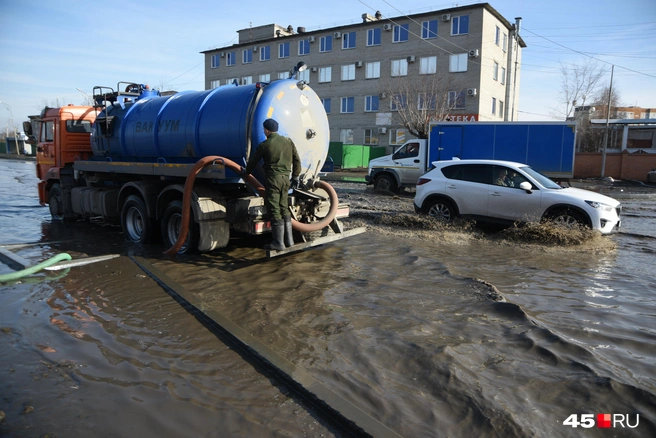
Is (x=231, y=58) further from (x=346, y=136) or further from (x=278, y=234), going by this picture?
(x=278, y=234)

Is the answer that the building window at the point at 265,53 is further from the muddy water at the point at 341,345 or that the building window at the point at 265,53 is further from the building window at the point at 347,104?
the muddy water at the point at 341,345

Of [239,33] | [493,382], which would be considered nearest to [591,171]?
[493,382]

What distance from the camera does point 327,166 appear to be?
28.8 ft

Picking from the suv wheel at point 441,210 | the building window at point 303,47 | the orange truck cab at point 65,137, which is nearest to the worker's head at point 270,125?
the suv wheel at point 441,210

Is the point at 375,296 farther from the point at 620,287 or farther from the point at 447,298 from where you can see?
the point at 620,287

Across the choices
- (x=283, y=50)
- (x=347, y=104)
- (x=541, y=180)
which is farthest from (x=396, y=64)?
(x=541, y=180)

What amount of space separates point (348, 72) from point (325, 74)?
103 inches

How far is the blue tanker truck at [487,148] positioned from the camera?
16.9 meters

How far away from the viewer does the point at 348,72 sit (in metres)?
42.6

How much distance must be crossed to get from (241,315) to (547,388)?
3149mm

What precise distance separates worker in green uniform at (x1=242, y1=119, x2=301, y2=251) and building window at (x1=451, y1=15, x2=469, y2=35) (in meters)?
34.1

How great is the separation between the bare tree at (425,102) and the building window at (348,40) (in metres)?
8.66

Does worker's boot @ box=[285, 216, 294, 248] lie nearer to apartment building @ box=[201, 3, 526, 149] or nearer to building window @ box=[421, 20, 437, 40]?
apartment building @ box=[201, 3, 526, 149]

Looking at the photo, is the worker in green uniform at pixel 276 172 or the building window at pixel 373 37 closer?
the worker in green uniform at pixel 276 172
